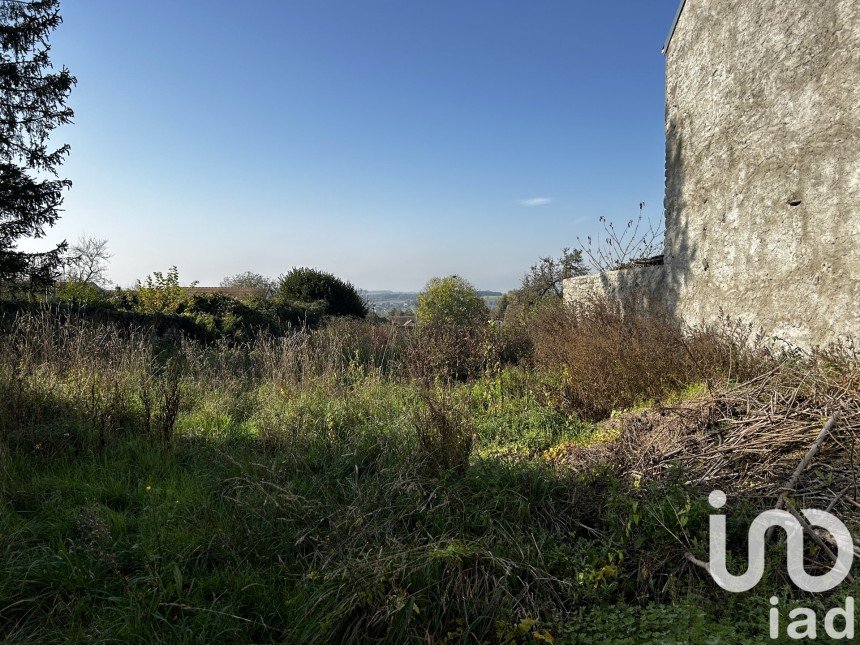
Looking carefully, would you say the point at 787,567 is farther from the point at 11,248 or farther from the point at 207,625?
the point at 11,248

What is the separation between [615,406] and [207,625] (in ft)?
13.9

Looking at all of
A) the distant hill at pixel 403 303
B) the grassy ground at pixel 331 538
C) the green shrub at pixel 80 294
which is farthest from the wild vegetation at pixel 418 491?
the distant hill at pixel 403 303

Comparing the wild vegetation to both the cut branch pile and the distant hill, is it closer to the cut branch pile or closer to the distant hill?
the cut branch pile

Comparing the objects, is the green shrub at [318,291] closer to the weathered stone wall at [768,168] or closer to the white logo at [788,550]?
the weathered stone wall at [768,168]

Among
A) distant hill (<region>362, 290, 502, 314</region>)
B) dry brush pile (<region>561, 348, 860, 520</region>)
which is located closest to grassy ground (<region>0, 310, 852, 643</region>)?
dry brush pile (<region>561, 348, 860, 520</region>)

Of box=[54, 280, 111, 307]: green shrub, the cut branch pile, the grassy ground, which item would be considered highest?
box=[54, 280, 111, 307]: green shrub

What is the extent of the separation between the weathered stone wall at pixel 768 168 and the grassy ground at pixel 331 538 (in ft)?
8.81

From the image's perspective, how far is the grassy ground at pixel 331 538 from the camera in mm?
2166

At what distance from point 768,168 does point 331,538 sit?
226 inches

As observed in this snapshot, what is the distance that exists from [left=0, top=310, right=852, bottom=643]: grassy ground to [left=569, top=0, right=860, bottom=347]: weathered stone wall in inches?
106

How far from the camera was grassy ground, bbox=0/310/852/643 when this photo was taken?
217 centimetres

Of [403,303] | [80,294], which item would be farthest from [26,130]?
[403,303]

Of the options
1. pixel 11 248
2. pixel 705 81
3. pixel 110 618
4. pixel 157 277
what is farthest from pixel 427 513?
pixel 11 248

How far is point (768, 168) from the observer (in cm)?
531
